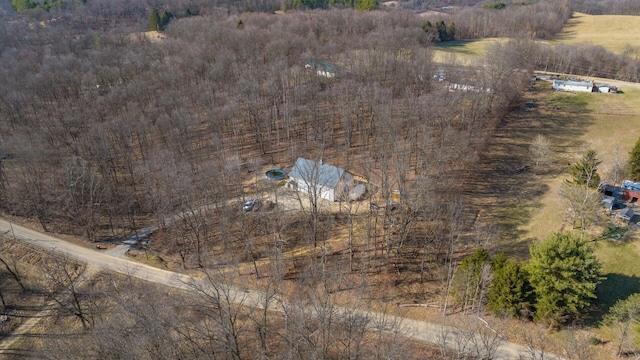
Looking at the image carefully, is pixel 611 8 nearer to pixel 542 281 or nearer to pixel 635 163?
pixel 635 163

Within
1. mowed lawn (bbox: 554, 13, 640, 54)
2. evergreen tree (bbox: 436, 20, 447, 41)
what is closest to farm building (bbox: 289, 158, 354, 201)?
evergreen tree (bbox: 436, 20, 447, 41)

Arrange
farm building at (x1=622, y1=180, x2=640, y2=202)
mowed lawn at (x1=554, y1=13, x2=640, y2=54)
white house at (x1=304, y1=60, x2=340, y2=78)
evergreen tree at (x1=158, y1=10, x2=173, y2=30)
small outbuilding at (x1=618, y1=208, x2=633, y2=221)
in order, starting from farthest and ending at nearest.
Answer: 1. evergreen tree at (x1=158, y1=10, x2=173, y2=30)
2. mowed lawn at (x1=554, y1=13, x2=640, y2=54)
3. white house at (x1=304, y1=60, x2=340, y2=78)
4. farm building at (x1=622, y1=180, x2=640, y2=202)
5. small outbuilding at (x1=618, y1=208, x2=633, y2=221)

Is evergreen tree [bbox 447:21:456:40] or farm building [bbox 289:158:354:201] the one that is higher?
evergreen tree [bbox 447:21:456:40]

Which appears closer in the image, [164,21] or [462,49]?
[462,49]

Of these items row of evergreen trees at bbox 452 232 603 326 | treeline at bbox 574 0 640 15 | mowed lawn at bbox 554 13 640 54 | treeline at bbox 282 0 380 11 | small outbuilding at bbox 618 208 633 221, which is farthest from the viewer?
treeline at bbox 574 0 640 15

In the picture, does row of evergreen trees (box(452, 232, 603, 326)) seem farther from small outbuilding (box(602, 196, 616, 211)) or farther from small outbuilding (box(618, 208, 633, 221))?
small outbuilding (box(602, 196, 616, 211))

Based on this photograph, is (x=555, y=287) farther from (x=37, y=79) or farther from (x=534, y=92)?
(x=37, y=79)

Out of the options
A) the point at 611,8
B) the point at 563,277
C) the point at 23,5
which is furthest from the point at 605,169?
the point at 23,5

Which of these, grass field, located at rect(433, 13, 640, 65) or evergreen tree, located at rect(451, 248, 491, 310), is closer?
evergreen tree, located at rect(451, 248, 491, 310)

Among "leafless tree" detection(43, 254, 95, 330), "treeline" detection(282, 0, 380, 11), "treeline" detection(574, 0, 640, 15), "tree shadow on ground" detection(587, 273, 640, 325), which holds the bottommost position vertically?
"leafless tree" detection(43, 254, 95, 330)
